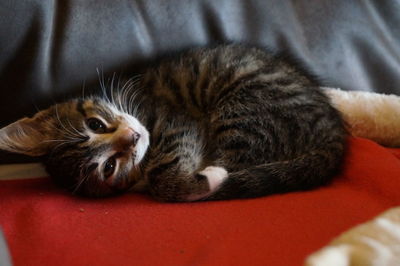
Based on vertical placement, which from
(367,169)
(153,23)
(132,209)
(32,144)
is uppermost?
(153,23)

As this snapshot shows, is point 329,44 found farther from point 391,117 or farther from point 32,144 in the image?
point 32,144

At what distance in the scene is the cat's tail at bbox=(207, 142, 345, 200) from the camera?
1287 millimetres

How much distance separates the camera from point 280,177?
51.4 inches

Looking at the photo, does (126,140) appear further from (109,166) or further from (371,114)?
(371,114)

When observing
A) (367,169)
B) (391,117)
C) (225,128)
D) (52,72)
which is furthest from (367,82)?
(52,72)

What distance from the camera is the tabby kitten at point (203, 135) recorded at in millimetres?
1342

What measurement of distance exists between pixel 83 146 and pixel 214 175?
44cm

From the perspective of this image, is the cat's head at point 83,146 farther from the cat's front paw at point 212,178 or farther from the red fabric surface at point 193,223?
the cat's front paw at point 212,178

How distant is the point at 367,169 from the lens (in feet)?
4.39

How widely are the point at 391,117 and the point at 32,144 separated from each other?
129 centimetres

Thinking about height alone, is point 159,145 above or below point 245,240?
above

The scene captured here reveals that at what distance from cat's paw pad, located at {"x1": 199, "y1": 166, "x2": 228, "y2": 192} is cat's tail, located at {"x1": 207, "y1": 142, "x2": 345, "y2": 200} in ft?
0.05

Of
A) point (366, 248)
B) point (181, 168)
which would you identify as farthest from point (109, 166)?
point (366, 248)

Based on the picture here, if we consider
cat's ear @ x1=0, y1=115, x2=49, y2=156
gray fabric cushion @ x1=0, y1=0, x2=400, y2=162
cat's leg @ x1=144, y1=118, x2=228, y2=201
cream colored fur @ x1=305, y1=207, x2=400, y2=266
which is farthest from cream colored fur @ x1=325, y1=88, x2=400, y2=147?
cat's ear @ x1=0, y1=115, x2=49, y2=156
